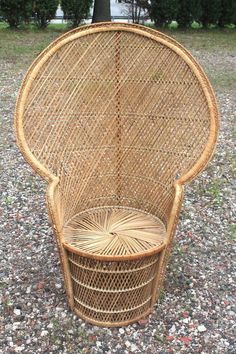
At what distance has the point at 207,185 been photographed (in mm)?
3838

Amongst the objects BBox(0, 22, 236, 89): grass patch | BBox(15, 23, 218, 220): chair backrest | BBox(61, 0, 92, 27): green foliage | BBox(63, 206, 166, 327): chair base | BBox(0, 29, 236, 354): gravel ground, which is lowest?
BBox(0, 22, 236, 89): grass patch

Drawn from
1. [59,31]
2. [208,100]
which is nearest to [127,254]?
[208,100]

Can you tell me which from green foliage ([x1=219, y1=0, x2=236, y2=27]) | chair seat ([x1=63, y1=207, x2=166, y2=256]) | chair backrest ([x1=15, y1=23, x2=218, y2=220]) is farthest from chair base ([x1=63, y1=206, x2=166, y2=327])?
green foliage ([x1=219, y1=0, x2=236, y2=27])

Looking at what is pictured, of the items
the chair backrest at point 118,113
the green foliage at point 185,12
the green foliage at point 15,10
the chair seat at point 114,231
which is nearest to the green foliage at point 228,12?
the green foliage at point 185,12

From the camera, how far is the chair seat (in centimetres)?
226

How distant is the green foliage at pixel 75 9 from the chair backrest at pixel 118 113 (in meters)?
8.76

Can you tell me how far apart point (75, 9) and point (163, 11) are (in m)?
1.88

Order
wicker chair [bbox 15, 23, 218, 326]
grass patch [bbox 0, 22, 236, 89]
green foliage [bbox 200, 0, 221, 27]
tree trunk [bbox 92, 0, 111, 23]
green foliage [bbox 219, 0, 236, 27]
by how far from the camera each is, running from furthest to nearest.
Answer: green foliage [bbox 219, 0, 236, 27]
green foliage [bbox 200, 0, 221, 27]
tree trunk [bbox 92, 0, 111, 23]
grass patch [bbox 0, 22, 236, 89]
wicker chair [bbox 15, 23, 218, 326]

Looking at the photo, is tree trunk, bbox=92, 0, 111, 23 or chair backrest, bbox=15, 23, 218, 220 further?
tree trunk, bbox=92, 0, 111, 23

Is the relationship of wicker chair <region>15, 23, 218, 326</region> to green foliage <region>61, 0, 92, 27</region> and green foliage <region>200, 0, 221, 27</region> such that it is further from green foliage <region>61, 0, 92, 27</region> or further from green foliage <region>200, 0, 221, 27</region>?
green foliage <region>200, 0, 221, 27</region>

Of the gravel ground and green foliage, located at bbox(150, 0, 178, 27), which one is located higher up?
the gravel ground

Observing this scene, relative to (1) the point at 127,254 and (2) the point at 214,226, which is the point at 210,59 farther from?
(1) the point at 127,254

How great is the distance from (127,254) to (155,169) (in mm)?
702

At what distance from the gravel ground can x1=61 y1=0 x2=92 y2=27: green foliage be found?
7.84 metres
